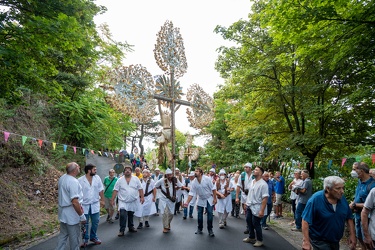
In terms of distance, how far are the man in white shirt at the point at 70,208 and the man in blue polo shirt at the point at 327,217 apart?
3811 mm

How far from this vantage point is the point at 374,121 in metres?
9.67

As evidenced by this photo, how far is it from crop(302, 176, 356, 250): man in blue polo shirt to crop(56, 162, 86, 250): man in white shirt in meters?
3.81

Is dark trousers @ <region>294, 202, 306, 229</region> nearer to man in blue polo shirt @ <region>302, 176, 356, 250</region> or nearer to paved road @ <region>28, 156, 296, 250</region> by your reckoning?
paved road @ <region>28, 156, 296, 250</region>

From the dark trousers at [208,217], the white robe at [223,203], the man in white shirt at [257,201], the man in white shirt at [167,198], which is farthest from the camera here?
the white robe at [223,203]

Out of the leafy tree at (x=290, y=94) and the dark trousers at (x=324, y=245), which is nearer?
the dark trousers at (x=324, y=245)

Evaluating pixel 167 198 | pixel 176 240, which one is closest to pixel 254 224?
pixel 176 240

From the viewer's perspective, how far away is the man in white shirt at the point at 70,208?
522 cm

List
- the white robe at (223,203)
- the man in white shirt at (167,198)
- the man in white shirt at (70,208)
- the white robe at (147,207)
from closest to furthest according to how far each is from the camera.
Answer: the man in white shirt at (70,208)
the man in white shirt at (167,198)
the white robe at (147,207)
the white robe at (223,203)

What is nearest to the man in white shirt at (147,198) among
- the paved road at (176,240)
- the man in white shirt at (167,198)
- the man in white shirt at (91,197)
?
the paved road at (176,240)

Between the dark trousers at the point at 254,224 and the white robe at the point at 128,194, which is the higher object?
the white robe at the point at 128,194

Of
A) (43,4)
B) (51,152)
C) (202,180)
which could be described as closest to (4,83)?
(43,4)

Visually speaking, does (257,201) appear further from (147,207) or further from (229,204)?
(147,207)

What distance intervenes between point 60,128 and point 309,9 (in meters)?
14.1

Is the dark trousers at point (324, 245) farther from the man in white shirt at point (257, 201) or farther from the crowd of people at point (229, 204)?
the man in white shirt at point (257, 201)
